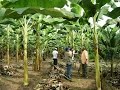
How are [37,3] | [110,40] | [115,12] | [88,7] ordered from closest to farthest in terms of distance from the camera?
[37,3]
[115,12]
[88,7]
[110,40]

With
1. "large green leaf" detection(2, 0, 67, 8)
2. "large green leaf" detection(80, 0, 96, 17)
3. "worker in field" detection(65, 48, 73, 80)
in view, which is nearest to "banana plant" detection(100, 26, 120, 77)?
"worker in field" detection(65, 48, 73, 80)

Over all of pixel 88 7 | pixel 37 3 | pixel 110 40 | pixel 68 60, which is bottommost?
pixel 68 60

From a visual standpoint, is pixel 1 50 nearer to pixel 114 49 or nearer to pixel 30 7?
pixel 114 49

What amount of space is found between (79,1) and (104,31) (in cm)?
436

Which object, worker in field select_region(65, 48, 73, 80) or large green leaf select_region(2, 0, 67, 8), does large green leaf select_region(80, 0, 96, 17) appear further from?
worker in field select_region(65, 48, 73, 80)

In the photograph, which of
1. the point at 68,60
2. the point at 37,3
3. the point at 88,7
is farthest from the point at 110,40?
the point at 37,3

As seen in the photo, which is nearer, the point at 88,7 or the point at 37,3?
the point at 37,3

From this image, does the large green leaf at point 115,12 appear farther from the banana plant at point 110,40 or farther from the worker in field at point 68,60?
the worker in field at point 68,60

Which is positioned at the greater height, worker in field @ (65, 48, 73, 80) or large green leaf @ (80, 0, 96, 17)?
large green leaf @ (80, 0, 96, 17)

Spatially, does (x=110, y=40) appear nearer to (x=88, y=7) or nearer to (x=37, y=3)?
(x=88, y=7)

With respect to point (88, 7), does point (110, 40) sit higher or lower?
lower

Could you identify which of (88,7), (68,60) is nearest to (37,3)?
(88,7)

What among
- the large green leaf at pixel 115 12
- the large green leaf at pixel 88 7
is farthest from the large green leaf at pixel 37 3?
the large green leaf at pixel 115 12

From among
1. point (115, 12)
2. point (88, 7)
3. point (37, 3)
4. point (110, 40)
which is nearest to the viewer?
point (37, 3)
